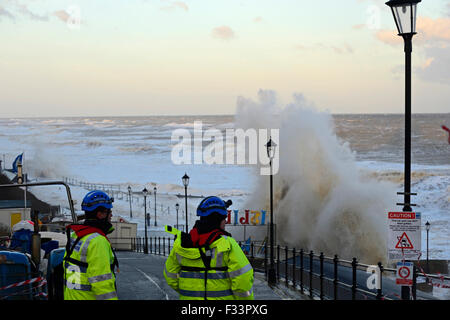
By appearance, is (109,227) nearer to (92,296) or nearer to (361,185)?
(92,296)

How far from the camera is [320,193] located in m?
49.4

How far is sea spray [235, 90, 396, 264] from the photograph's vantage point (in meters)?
43.4

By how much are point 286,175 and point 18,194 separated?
72.8ft

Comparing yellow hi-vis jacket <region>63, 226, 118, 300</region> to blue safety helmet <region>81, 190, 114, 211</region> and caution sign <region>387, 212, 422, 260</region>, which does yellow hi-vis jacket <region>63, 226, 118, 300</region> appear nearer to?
blue safety helmet <region>81, 190, 114, 211</region>

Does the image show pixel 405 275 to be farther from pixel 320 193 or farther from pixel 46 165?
pixel 46 165

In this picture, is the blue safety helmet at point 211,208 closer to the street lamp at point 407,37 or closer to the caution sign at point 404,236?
the caution sign at point 404,236

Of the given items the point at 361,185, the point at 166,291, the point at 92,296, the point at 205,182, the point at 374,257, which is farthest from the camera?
the point at 205,182

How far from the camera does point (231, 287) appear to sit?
4691 millimetres

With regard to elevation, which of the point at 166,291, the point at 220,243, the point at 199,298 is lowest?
the point at 166,291

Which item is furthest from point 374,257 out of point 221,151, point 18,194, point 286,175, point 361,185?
point 221,151

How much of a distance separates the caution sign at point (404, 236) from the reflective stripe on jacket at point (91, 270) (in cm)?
443

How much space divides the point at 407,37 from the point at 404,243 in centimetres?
283

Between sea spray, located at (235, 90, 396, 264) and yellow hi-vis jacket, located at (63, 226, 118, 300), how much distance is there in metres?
Result: 38.7

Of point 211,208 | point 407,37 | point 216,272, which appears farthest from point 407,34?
point 216,272
